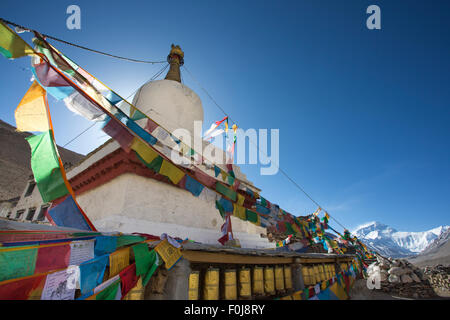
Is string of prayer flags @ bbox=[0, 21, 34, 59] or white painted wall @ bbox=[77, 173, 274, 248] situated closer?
string of prayer flags @ bbox=[0, 21, 34, 59]

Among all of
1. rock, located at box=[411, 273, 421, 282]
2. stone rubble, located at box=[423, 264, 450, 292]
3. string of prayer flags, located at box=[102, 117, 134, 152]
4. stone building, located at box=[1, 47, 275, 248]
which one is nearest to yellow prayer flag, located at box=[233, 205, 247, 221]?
stone building, located at box=[1, 47, 275, 248]

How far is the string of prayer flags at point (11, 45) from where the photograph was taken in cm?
232

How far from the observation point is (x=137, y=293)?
2.39 m

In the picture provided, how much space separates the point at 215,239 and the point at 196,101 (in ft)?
18.3

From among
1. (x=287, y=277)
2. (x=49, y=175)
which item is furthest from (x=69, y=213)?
(x=287, y=277)

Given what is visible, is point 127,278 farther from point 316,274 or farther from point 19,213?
point 19,213

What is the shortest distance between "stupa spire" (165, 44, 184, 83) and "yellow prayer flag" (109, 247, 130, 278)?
942 cm

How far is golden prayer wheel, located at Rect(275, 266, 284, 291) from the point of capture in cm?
407

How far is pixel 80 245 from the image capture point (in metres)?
1.78

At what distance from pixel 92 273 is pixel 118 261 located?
11.7 inches

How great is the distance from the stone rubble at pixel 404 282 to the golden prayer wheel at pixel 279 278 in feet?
29.3

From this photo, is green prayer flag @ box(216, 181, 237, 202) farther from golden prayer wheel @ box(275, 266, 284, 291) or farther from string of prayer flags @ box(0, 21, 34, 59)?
string of prayer flags @ box(0, 21, 34, 59)

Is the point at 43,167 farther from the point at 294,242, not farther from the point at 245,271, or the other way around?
the point at 294,242
